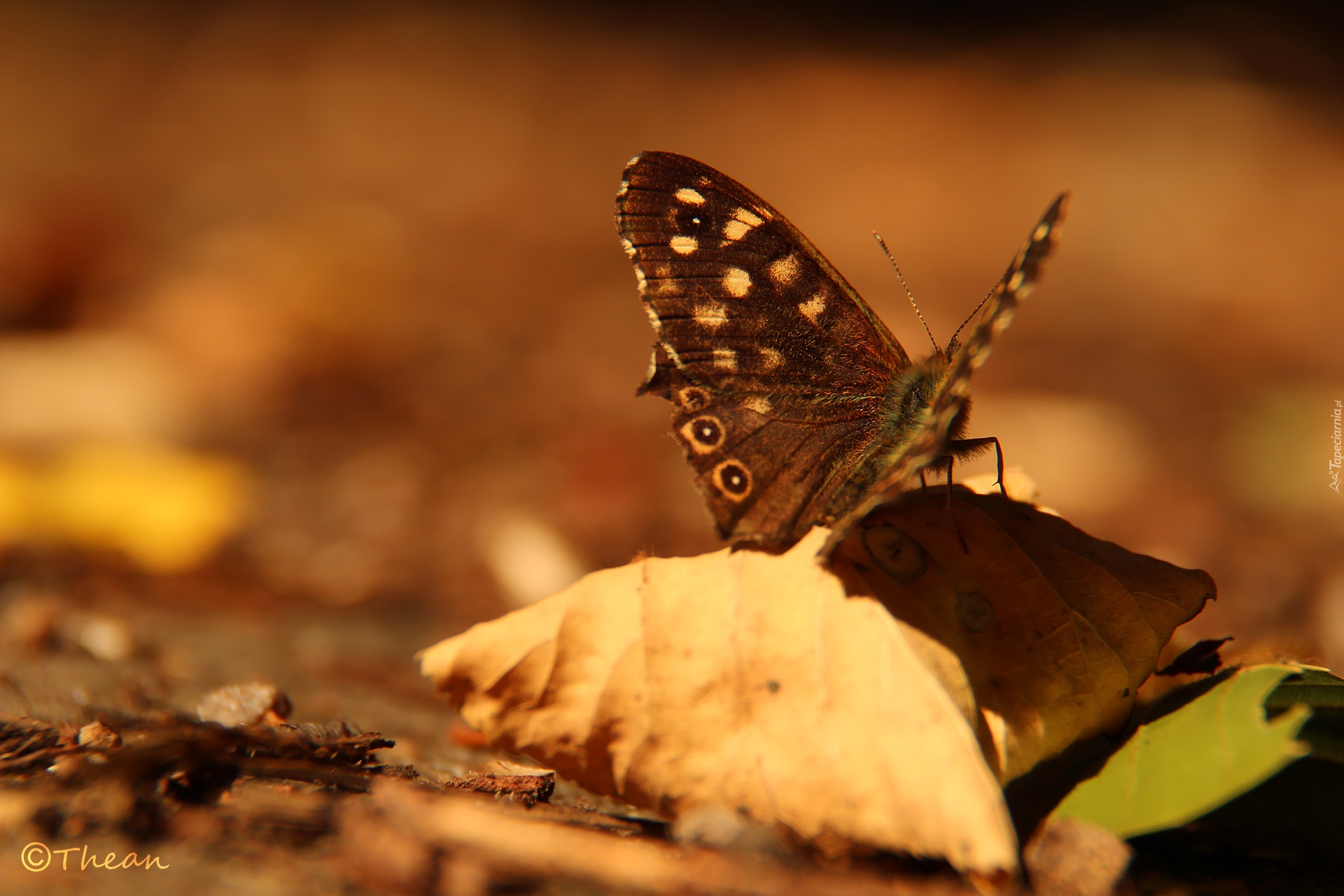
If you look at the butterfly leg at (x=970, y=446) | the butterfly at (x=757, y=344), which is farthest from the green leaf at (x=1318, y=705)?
the butterfly at (x=757, y=344)

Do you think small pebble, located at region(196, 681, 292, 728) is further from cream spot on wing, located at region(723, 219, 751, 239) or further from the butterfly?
cream spot on wing, located at region(723, 219, 751, 239)

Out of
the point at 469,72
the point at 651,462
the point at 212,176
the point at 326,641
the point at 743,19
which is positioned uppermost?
the point at 743,19

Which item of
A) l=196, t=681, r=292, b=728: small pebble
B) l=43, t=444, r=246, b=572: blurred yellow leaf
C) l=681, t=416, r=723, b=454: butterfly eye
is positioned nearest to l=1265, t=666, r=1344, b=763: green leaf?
l=681, t=416, r=723, b=454: butterfly eye

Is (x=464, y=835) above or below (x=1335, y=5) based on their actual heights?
below

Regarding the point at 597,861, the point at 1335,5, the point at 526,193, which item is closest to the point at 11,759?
the point at 597,861

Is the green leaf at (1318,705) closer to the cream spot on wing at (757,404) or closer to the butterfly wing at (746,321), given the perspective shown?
the butterfly wing at (746,321)

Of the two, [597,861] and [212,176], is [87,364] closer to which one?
[212,176]

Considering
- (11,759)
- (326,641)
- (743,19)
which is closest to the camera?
(11,759)

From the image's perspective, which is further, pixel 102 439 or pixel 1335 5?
pixel 1335 5
